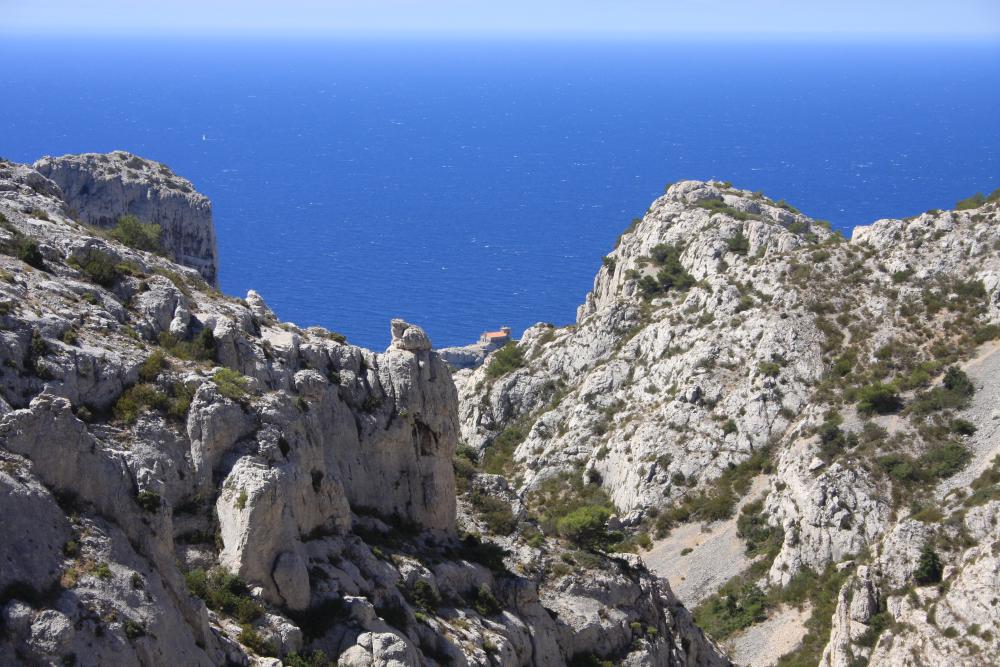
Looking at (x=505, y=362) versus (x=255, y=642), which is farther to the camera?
(x=505, y=362)

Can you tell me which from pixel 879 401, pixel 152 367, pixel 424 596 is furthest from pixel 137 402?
pixel 879 401

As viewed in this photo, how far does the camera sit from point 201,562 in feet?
88.4

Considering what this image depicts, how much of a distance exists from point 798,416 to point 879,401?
4.86 metres

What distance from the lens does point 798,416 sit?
6378 centimetres

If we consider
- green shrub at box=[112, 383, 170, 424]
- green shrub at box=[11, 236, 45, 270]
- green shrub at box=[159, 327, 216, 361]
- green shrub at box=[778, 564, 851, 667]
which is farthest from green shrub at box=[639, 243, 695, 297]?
green shrub at box=[112, 383, 170, 424]

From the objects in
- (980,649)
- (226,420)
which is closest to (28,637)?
(226,420)

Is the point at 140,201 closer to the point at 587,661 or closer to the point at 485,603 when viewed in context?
the point at 485,603

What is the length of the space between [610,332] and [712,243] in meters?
10.1

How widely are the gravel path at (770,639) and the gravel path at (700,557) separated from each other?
4.15 metres

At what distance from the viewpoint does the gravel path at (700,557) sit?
189ft

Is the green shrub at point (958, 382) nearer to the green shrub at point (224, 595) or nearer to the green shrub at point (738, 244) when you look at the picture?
the green shrub at point (738, 244)

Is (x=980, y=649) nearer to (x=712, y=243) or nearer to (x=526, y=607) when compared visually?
(x=526, y=607)

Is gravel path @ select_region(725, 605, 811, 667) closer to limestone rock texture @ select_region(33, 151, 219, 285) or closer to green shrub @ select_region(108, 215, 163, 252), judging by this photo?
green shrub @ select_region(108, 215, 163, 252)

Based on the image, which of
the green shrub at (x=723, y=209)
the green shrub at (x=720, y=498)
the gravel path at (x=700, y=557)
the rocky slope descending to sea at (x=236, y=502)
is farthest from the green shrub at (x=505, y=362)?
the rocky slope descending to sea at (x=236, y=502)
